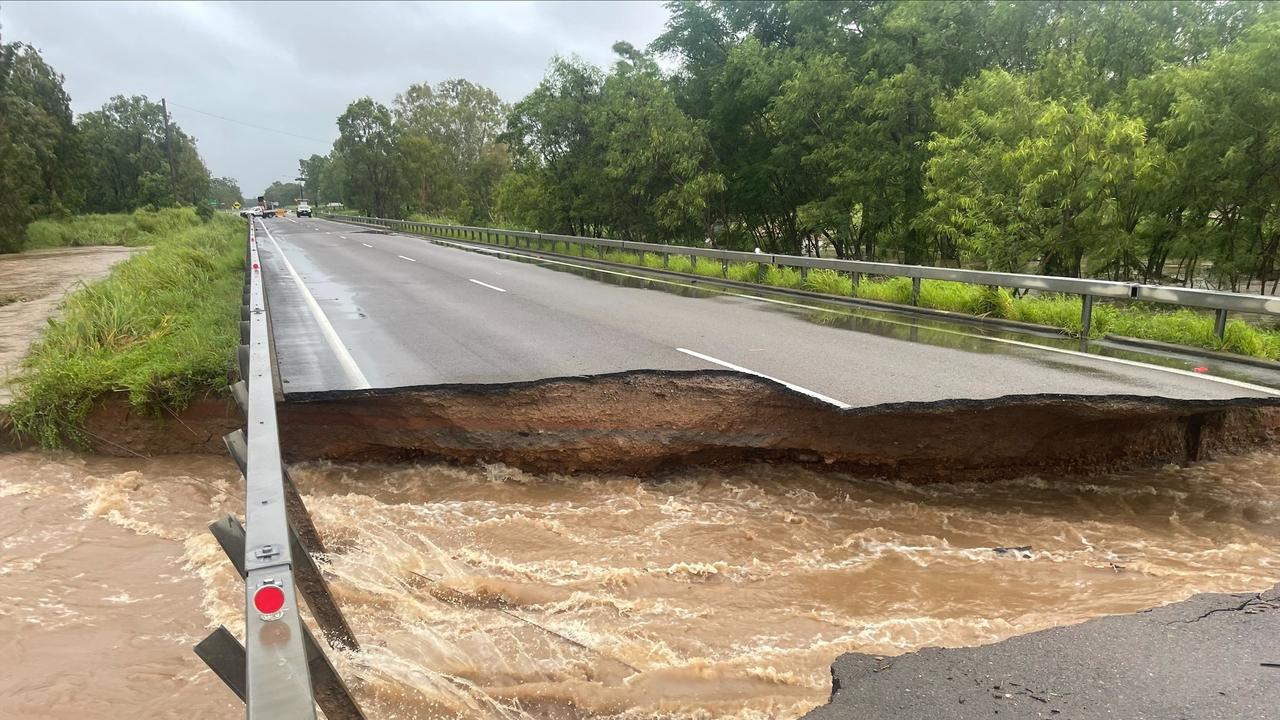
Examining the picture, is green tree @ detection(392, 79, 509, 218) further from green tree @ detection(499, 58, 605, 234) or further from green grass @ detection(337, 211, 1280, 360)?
green grass @ detection(337, 211, 1280, 360)

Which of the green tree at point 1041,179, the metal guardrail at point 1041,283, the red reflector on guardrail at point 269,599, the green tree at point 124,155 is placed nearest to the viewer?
the red reflector on guardrail at point 269,599

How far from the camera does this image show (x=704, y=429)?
21.2 feet

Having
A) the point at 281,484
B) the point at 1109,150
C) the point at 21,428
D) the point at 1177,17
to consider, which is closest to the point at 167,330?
the point at 21,428

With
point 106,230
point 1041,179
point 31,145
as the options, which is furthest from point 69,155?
point 1041,179

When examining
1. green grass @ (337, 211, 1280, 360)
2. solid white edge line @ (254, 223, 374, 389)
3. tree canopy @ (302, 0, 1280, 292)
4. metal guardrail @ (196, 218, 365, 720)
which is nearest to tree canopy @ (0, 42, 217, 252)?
tree canopy @ (302, 0, 1280, 292)

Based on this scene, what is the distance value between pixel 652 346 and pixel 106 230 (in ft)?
160

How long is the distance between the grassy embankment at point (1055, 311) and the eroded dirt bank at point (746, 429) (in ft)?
8.53

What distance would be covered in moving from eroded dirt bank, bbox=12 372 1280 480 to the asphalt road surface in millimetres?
261

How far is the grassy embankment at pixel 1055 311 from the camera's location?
28.2ft

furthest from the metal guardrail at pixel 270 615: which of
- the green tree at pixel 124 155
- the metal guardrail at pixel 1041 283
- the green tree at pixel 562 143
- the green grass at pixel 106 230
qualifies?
the green tree at pixel 124 155

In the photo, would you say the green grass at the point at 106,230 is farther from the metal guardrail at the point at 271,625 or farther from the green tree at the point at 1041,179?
the metal guardrail at the point at 271,625

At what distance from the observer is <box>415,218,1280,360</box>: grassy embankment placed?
Result: 860 centimetres

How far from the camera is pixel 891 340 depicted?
9.59 m

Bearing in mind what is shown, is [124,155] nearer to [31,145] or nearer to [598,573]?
[31,145]
